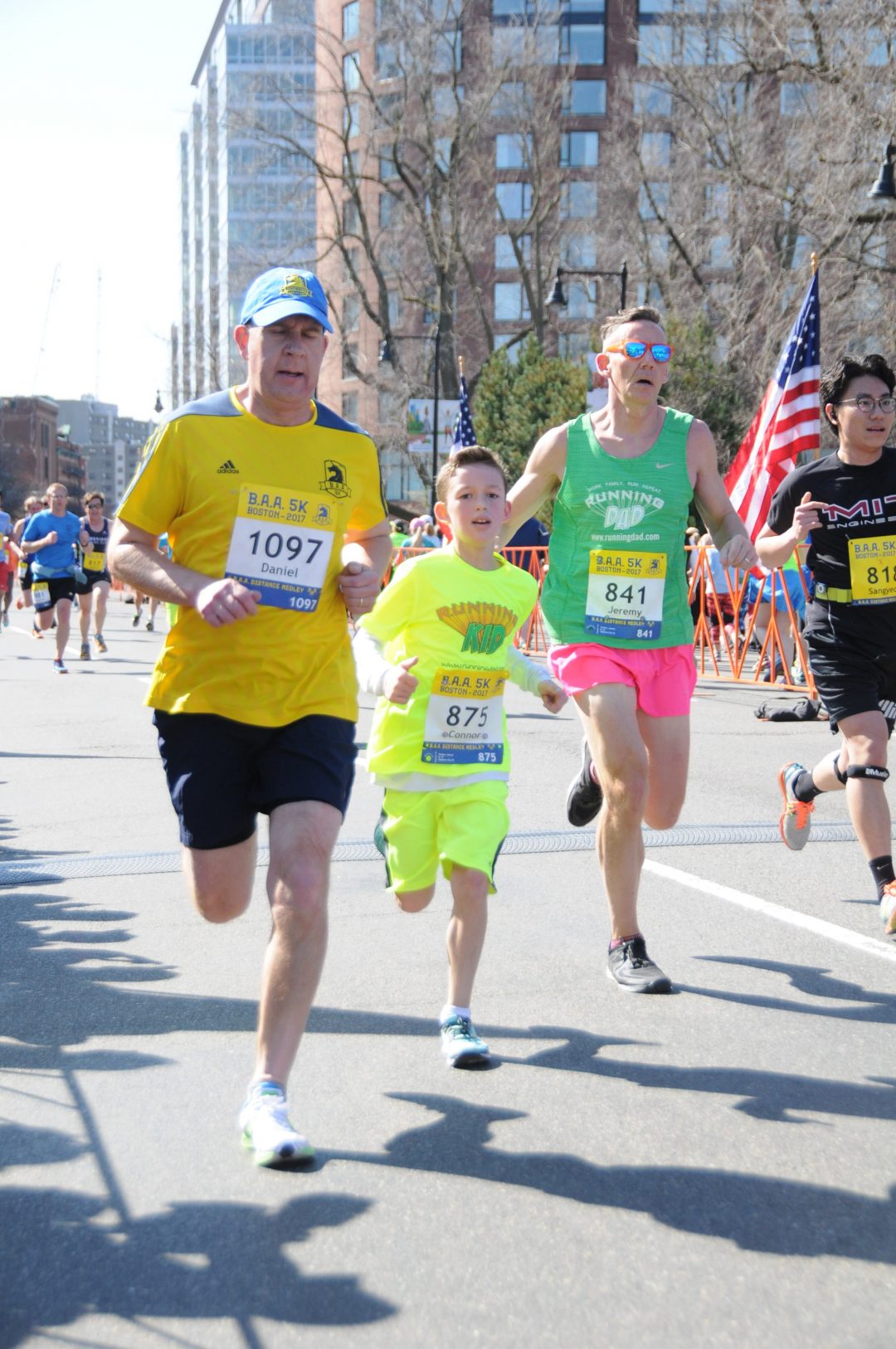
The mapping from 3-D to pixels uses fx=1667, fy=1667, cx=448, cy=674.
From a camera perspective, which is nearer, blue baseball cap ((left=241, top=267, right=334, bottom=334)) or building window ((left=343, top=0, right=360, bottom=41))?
blue baseball cap ((left=241, top=267, right=334, bottom=334))

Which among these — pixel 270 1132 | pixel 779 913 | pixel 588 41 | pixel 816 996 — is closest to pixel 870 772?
pixel 779 913

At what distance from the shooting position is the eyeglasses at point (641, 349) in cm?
541

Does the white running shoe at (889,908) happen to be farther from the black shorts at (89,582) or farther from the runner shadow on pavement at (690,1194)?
the black shorts at (89,582)

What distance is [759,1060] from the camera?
4.53 metres

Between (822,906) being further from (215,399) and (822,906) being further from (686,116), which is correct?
(686,116)

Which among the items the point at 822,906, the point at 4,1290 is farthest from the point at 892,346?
the point at 4,1290

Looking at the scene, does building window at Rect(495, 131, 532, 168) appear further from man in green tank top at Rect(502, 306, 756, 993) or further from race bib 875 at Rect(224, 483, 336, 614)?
race bib 875 at Rect(224, 483, 336, 614)

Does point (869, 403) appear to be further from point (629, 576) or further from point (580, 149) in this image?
point (580, 149)

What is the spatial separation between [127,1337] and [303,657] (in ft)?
5.73

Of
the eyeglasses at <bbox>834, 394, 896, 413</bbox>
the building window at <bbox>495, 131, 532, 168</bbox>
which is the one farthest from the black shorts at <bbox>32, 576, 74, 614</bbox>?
the building window at <bbox>495, 131, 532, 168</bbox>

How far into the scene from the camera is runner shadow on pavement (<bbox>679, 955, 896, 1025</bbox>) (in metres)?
4.99

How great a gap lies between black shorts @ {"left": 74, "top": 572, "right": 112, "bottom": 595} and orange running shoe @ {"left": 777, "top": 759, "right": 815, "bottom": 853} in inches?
512

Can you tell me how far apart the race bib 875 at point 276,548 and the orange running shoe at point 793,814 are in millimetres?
3541

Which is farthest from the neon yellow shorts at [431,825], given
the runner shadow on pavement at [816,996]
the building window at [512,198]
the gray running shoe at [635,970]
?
the building window at [512,198]
